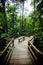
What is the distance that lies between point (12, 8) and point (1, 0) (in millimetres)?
8300

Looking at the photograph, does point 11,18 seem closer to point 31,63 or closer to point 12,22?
point 12,22

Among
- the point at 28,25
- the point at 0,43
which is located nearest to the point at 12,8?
the point at 28,25

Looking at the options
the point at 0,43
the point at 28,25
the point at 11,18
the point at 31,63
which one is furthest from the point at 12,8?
the point at 31,63

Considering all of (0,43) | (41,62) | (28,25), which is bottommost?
(28,25)

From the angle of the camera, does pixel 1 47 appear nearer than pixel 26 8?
Yes

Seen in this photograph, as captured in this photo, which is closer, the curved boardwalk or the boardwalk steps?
the boardwalk steps

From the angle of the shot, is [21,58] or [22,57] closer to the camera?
[21,58]

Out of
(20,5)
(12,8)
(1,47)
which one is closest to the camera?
(1,47)

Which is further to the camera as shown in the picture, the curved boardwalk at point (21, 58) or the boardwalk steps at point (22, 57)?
the curved boardwalk at point (21, 58)

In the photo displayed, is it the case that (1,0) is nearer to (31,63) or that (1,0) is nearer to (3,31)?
(3,31)

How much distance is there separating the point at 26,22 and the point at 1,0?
18.3m

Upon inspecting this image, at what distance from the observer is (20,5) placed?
1347 inches

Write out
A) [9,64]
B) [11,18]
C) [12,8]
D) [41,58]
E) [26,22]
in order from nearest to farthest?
1. [41,58]
2. [9,64]
3. [12,8]
4. [11,18]
5. [26,22]

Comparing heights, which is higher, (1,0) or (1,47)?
(1,0)
